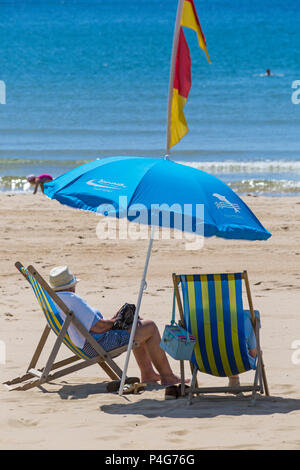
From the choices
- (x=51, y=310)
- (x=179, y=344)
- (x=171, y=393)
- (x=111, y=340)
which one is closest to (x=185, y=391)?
(x=171, y=393)

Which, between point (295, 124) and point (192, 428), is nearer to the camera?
point (192, 428)

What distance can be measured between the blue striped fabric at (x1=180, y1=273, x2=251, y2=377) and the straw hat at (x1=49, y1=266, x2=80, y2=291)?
2.32 ft

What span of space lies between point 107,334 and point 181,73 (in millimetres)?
1657

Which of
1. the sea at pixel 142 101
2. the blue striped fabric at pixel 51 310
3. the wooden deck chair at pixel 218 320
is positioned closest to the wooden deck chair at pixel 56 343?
the blue striped fabric at pixel 51 310

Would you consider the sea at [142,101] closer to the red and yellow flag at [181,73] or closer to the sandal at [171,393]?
the red and yellow flag at [181,73]

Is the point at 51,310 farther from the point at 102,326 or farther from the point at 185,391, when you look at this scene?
the point at 185,391

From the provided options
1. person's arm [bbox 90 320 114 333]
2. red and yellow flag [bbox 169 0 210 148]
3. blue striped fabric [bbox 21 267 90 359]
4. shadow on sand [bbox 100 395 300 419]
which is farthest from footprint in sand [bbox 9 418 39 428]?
red and yellow flag [bbox 169 0 210 148]

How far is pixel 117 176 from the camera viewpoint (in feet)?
15.1

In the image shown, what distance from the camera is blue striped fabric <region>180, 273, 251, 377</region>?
15.4ft

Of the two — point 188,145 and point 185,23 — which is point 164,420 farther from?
point 188,145

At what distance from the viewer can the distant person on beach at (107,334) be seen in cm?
487
